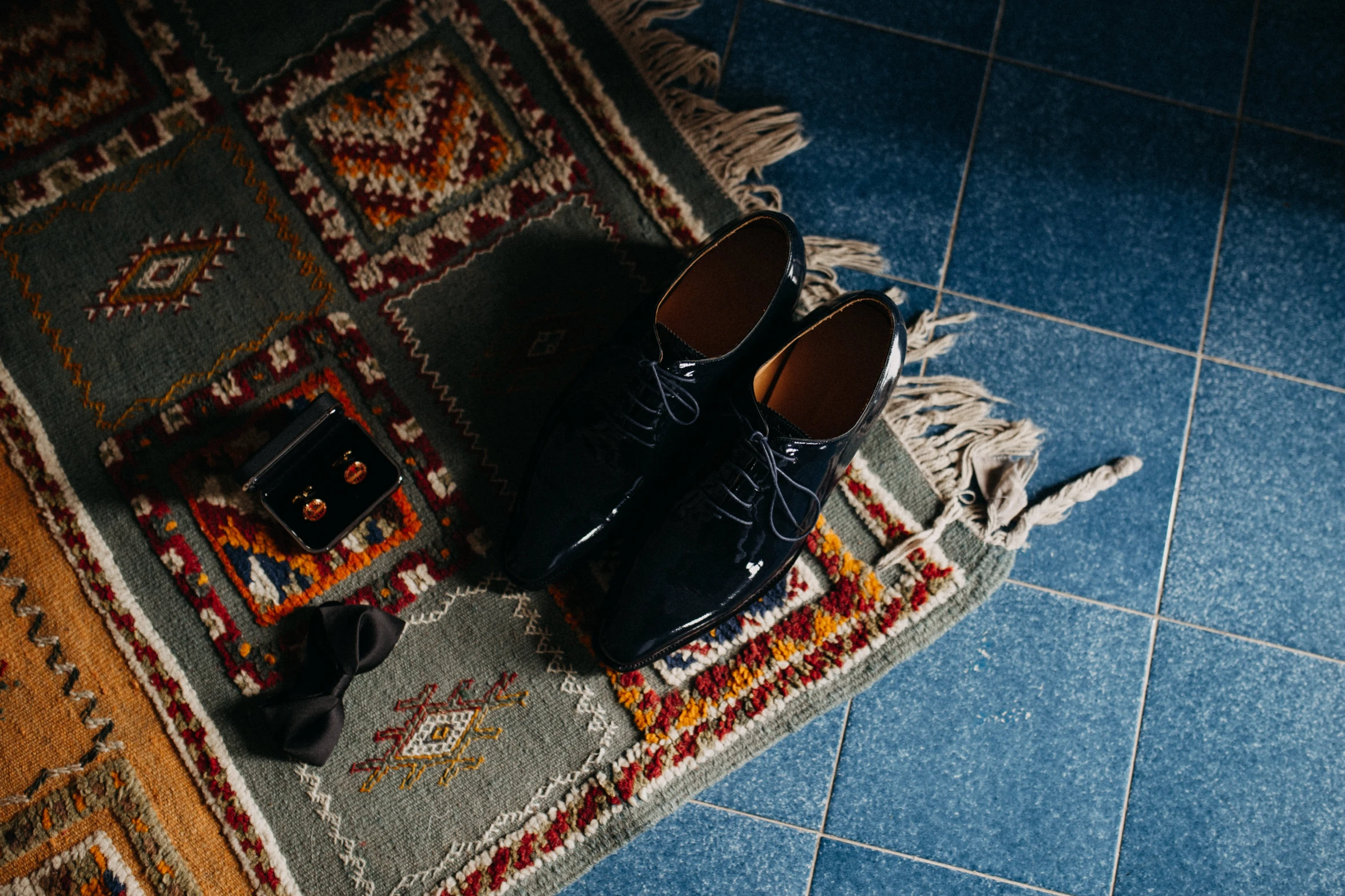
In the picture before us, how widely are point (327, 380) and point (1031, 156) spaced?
79cm

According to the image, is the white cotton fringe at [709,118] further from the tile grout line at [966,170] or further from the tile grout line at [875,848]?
the tile grout line at [875,848]

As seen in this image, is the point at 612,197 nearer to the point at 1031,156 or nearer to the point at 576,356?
the point at 576,356

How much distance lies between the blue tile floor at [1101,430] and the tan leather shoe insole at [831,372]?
152mm

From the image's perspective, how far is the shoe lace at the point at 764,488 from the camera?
→ 0.73 metres

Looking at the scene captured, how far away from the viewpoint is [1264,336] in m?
0.86

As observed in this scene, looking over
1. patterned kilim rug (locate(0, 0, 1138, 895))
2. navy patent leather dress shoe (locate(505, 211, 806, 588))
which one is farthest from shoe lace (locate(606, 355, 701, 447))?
patterned kilim rug (locate(0, 0, 1138, 895))

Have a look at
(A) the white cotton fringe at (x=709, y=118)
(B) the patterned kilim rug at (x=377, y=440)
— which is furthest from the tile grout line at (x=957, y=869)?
(A) the white cotton fringe at (x=709, y=118)

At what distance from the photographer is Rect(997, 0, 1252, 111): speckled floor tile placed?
0.89m

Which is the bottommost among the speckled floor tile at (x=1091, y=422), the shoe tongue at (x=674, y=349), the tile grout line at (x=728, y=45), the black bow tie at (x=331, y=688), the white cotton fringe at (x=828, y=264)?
the speckled floor tile at (x=1091, y=422)

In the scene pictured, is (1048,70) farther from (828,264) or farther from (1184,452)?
(1184,452)

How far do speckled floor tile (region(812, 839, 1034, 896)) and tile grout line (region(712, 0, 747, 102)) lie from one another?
0.81m

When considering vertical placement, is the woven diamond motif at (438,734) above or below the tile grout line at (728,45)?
below

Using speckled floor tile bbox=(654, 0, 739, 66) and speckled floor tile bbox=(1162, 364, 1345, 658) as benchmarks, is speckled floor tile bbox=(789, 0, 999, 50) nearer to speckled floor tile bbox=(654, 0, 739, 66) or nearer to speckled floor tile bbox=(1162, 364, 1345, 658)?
speckled floor tile bbox=(654, 0, 739, 66)

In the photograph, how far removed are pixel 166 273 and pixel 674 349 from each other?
53cm
